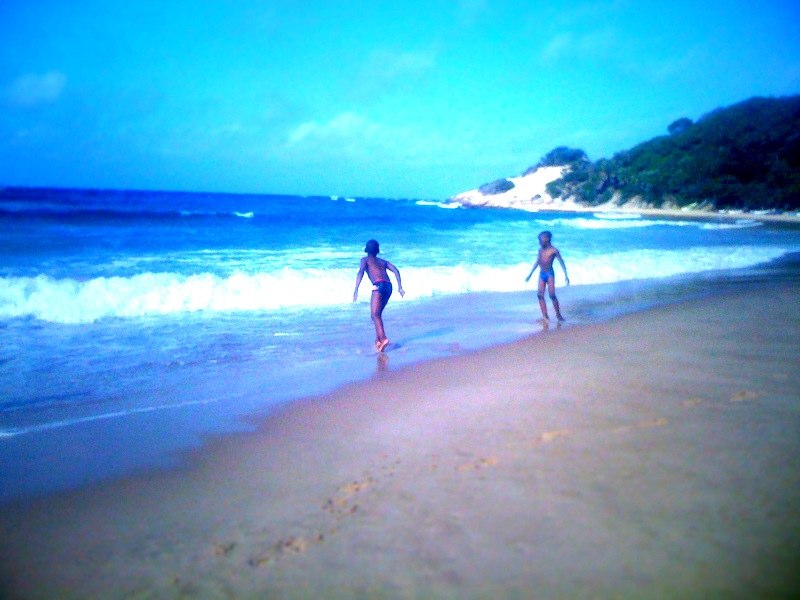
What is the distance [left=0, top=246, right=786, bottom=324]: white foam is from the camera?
1085 cm

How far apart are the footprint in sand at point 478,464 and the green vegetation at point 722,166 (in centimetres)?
6065

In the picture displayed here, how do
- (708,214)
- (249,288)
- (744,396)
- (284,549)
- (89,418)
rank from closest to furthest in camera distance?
(284,549) → (744,396) → (89,418) → (249,288) → (708,214)

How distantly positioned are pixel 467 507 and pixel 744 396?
3.12m

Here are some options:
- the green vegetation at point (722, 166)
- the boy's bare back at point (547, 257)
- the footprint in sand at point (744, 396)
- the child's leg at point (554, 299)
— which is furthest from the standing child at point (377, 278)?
the green vegetation at point (722, 166)

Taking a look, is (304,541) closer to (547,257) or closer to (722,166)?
(547,257)

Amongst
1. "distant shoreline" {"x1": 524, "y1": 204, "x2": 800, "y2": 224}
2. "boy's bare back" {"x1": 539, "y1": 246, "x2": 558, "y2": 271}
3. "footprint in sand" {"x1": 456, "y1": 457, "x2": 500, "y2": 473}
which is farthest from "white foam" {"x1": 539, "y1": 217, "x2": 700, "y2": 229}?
"footprint in sand" {"x1": 456, "y1": 457, "x2": 500, "y2": 473}

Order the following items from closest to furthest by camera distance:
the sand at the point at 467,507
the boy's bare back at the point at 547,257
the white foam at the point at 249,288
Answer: the sand at the point at 467,507 < the boy's bare back at the point at 547,257 < the white foam at the point at 249,288

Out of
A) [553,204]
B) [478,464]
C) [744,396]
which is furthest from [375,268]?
[553,204]

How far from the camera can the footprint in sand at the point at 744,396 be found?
197 inches

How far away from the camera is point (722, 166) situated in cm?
6053

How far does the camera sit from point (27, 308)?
1069 cm

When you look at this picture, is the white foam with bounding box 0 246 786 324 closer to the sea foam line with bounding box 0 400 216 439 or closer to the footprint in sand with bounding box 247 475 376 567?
the sea foam line with bounding box 0 400 216 439

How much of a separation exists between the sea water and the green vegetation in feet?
128

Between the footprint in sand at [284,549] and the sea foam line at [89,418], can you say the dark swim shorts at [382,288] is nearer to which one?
the sea foam line at [89,418]
